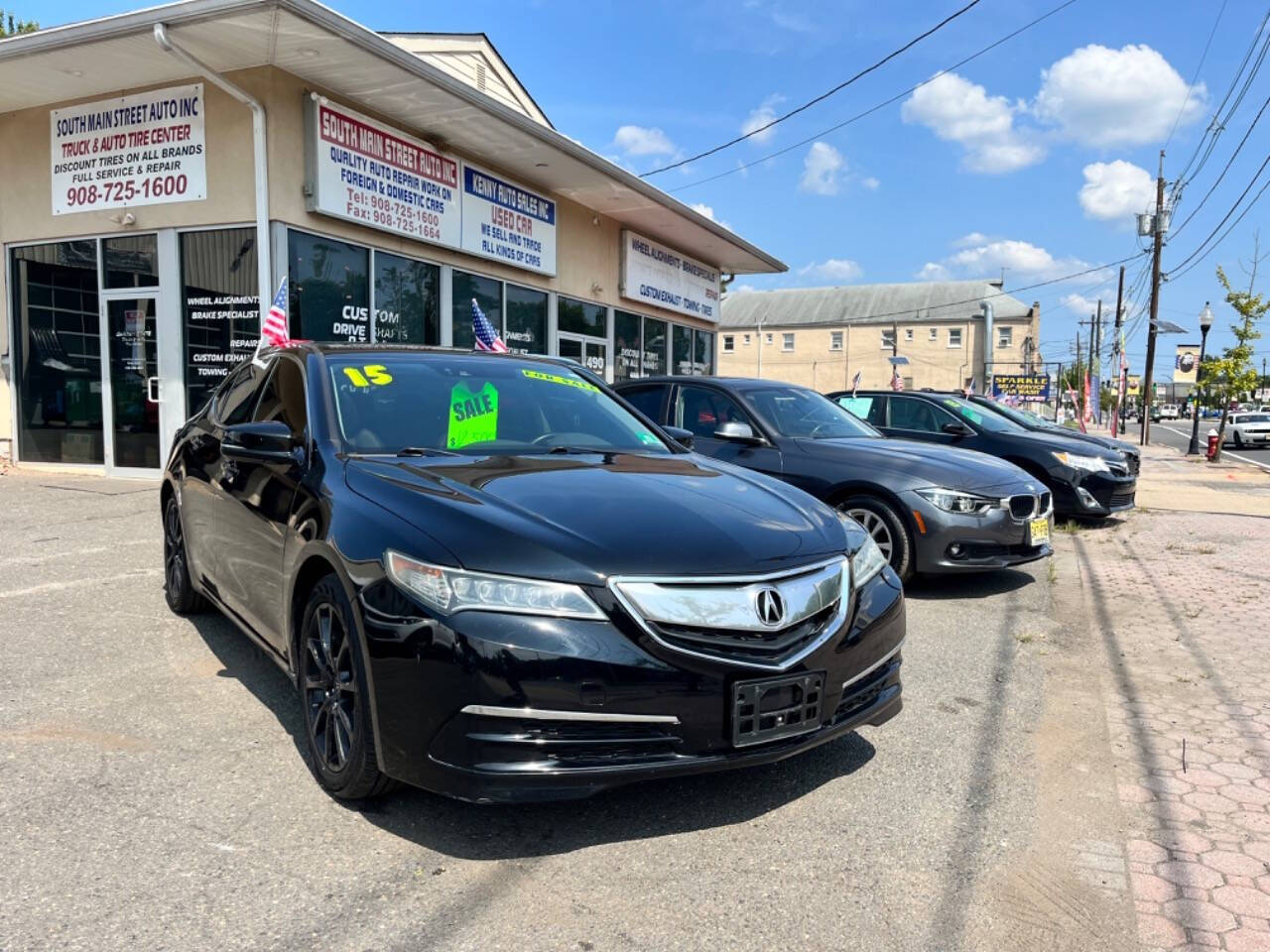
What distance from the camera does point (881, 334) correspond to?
229 ft

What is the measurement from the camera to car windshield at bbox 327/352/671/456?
3.60 meters

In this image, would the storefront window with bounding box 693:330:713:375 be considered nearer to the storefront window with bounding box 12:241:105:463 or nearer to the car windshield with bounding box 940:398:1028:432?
the car windshield with bounding box 940:398:1028:432

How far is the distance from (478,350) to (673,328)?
17.1m

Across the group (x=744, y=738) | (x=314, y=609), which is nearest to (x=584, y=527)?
(x=744, y=738)

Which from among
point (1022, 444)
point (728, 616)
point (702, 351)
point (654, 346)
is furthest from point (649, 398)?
point (702, 351)

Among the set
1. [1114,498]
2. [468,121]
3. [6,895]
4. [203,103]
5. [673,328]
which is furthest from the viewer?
[673,328]

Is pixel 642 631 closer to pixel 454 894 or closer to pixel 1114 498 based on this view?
pixel 454 894

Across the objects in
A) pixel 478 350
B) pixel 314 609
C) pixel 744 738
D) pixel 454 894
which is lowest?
pixel 454 894

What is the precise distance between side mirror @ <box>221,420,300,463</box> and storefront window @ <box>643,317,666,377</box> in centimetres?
1623

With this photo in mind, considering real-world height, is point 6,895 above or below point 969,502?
below

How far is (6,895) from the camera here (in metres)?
2.39

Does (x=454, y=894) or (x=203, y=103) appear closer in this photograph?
(x=454, y=894)

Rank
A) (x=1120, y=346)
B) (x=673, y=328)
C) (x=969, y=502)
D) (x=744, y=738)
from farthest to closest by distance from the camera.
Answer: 1. (x=1120, y=346)
2. (x=673, y=328)
3. (x=969, y=502)
4. (x=744, y=738)

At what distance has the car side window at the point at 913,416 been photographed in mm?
10000
